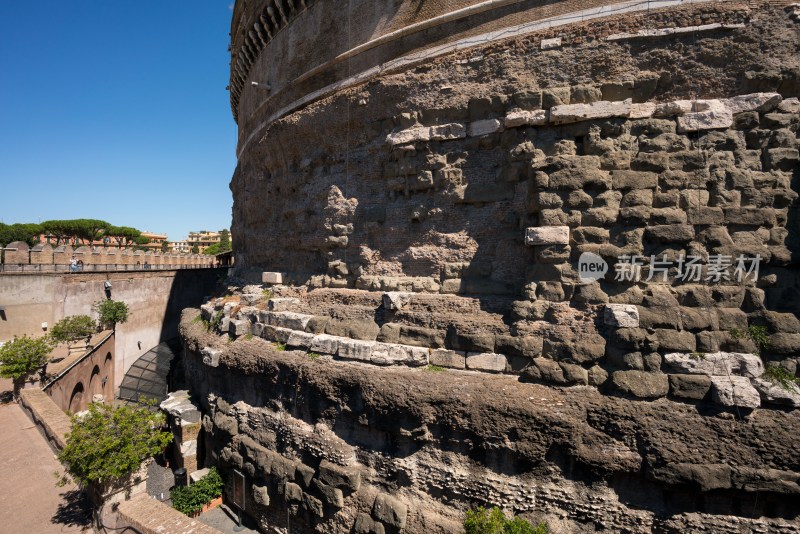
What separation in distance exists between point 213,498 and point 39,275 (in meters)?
12.3

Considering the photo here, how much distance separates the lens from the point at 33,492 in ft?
23.2

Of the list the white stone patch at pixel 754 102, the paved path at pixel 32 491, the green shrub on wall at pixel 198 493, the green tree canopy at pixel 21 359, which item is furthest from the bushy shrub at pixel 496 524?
the green tree canopy at pixel 21 359

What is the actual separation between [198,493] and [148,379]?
859cm

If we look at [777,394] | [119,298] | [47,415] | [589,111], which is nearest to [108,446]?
[47,415]

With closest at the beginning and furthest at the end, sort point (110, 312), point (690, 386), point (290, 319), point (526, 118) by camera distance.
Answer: point (690, 386), point (526, 118), point (290, 319), point (110, 312)

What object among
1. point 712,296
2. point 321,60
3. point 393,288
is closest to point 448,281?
point 393,288

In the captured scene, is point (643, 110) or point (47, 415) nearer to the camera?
point (643, 110)

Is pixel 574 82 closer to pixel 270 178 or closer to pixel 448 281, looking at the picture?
pixel 448 281

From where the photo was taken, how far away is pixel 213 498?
748 centimetres

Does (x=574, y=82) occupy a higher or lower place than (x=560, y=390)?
higher

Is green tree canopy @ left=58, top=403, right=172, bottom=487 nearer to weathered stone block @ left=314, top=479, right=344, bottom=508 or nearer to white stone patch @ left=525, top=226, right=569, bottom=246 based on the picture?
weathered stone block @ left=314, top=479, right=344, bottom=508

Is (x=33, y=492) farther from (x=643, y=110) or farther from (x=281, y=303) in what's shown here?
(x=643, y=110)

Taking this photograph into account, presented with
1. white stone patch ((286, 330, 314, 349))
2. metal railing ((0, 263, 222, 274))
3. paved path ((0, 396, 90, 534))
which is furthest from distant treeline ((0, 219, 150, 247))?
white stone patch ((286, 330, 314, 349))

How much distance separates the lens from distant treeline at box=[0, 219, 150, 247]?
34.1 meters
